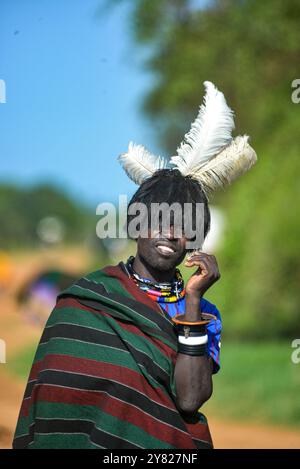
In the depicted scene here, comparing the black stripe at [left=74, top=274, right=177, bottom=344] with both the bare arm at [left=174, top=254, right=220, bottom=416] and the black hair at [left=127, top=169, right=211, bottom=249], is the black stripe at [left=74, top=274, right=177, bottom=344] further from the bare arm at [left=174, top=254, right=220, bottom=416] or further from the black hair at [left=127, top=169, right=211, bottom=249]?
the black hair at [left=127, top=169, right=211, bottom=249]

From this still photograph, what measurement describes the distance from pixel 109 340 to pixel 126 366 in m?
0.12

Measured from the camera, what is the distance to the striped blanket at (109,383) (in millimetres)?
2912

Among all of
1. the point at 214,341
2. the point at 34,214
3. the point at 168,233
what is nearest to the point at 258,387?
the point at 214,341

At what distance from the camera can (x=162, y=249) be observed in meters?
3.06

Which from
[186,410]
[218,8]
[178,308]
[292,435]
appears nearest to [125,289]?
[178,308]

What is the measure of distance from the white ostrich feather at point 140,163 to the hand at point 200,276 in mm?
508

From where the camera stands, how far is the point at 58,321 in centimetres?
305

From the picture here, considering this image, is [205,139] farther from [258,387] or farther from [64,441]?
[258,387]

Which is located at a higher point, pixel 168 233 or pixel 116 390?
pixel 168 233

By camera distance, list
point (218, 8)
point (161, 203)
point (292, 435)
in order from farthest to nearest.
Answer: point (218, 8)
point (292, 435)
point (161, 203)

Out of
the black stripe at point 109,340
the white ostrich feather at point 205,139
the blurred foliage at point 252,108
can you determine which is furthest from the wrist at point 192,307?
the blurred foliage at point 252,108

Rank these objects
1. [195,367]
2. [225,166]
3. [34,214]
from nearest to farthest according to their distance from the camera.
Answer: [195,367] < [225,166] < [34,214]

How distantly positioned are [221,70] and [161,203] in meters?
9.77
